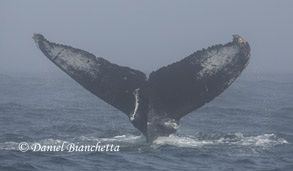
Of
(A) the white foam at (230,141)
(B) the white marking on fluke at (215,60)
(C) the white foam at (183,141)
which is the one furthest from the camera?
(A) the white foam at (230,141)

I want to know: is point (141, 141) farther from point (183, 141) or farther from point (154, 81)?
point (154, 81)

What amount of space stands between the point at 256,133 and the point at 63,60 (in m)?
5.56

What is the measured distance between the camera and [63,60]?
9.56 m

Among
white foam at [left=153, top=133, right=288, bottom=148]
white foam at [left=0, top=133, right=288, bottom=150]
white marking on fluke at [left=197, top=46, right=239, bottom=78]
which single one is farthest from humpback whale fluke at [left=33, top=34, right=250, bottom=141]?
white foam at [left=153, top=133, right=288, bottom=148]

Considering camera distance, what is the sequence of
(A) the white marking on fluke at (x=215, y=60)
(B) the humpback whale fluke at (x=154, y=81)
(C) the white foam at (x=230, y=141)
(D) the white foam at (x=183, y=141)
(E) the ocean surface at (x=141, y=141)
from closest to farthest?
(A) the white marking on fluke at (x=215, y=60) < (B) the humpback whale fluke at (x=154, y=81) < (E) the ocean surface at (x=141, y=141) < (D) the white foam at (x=183, y=141) < (C) the white foam at (x=230, y=141)

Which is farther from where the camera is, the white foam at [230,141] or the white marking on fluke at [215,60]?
the white foam at [230,141]

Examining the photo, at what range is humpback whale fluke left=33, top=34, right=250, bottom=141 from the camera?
30.9 feet

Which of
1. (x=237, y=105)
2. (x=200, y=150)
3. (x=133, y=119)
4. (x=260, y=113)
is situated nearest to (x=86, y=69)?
(x=133, y=119)

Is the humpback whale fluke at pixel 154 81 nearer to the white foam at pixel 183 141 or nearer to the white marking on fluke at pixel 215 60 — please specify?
the white marking on fluke at pixel 215 60

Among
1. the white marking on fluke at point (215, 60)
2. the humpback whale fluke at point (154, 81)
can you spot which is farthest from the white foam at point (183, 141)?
the white marking on fluke at point (215, 60)

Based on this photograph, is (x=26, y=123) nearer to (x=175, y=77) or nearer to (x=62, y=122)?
(x=62, y=122)

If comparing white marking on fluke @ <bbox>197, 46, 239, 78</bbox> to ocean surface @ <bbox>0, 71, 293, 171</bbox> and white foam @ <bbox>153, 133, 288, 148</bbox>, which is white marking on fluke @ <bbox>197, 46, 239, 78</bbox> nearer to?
ocean surface @ <bbox>0, 71, 293, 171</bbox>

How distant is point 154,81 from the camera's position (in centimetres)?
959

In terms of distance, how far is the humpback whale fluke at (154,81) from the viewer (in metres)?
9.42
